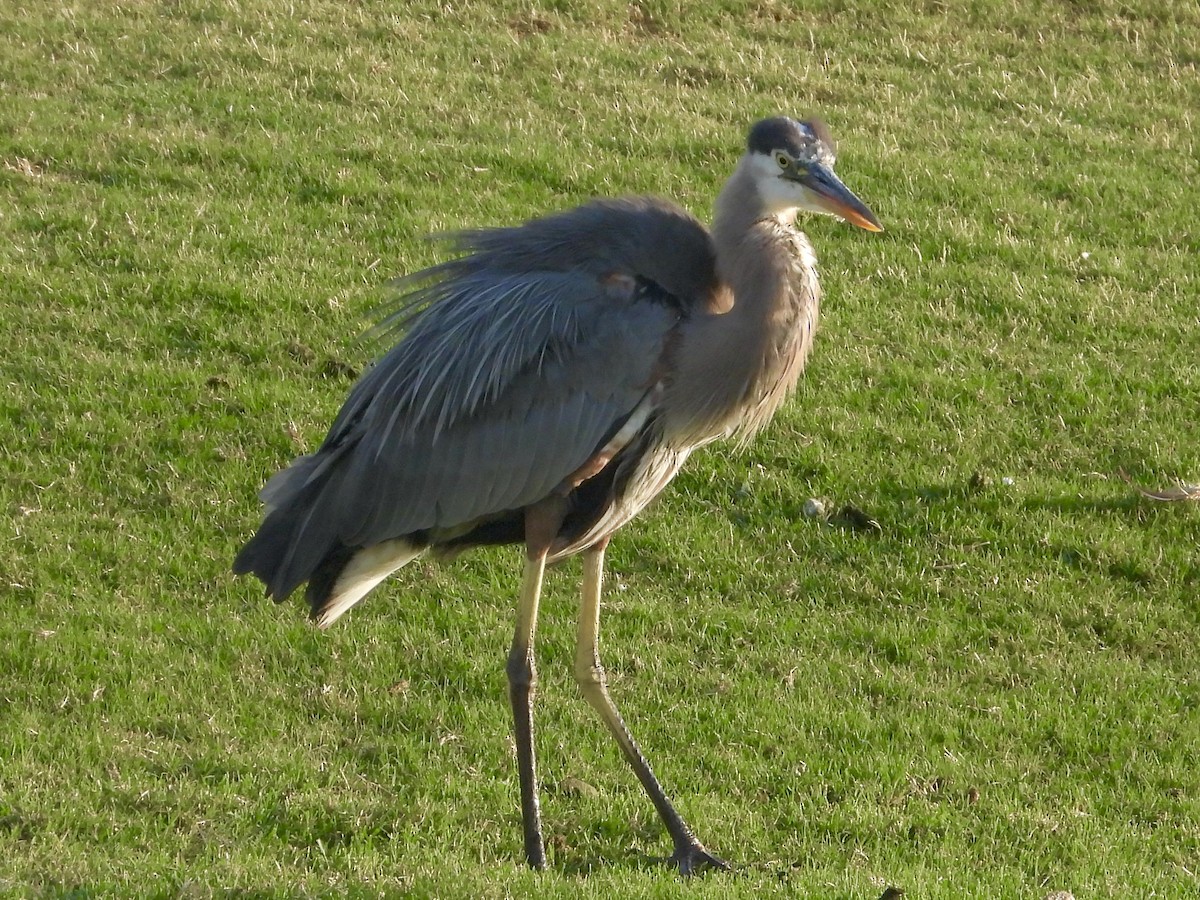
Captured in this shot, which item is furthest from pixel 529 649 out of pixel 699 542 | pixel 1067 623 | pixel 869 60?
pixel 869 60

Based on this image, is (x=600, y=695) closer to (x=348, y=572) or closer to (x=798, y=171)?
(x=348, y=572)

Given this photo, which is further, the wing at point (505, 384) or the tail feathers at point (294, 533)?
the tail feathers at point (294, 533)

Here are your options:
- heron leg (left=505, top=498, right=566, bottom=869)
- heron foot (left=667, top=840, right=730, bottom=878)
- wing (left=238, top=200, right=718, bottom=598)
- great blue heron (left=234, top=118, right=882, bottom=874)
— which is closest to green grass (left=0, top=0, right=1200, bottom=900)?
heron foot (left=667, top=840, right=730, bottom=878)

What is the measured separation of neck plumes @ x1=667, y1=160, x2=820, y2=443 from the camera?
6.21 metres

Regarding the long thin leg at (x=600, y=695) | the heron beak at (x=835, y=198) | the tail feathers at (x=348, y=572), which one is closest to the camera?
the heron beak at (x=835, y=198)

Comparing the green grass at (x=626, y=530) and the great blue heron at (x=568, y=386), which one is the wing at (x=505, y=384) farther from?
the green grass at (x=626, y=530)

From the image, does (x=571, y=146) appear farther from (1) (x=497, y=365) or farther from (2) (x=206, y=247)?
(1) (x=497, y=365)

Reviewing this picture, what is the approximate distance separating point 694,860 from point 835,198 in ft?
8.61

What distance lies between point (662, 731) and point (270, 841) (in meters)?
1.97

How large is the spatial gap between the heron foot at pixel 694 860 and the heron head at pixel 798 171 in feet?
8.26

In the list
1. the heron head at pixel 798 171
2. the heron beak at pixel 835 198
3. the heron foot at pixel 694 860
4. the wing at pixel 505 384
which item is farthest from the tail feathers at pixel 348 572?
the heron beak at pixel 835 198

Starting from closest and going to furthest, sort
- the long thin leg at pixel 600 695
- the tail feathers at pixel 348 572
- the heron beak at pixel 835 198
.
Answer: the heron beak at pixel 835 198
the long thin leg at pixel 600 695
the tail feathers at pixel 348 572

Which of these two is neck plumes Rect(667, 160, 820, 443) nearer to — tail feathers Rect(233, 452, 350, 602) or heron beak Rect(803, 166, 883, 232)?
heron beak Rect(803, 166, 883, 232)

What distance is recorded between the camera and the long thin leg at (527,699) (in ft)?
20.4
